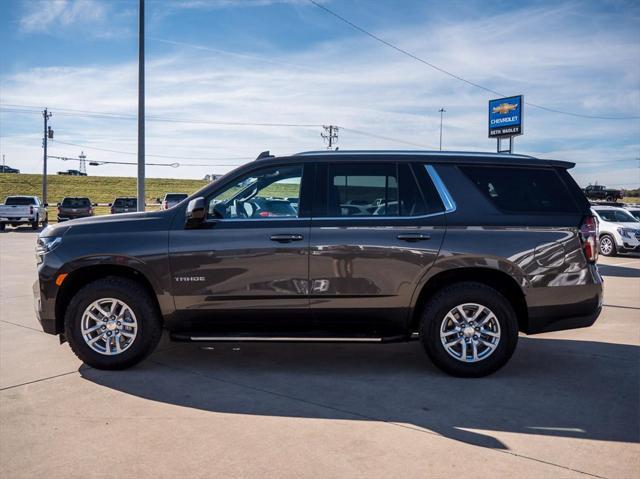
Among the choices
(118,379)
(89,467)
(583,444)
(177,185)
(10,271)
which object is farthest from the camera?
(177,185)

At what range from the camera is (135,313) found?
529cm

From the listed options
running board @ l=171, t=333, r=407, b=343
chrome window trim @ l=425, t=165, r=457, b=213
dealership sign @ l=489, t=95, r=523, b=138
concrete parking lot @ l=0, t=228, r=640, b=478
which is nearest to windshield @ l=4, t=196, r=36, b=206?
dealership sign @ l=489, t=95, r=523, b=138

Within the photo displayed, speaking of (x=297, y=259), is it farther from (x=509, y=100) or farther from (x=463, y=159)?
(x=509, y=100)

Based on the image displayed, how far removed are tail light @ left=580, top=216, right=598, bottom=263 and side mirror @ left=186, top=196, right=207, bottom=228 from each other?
3.25 metres

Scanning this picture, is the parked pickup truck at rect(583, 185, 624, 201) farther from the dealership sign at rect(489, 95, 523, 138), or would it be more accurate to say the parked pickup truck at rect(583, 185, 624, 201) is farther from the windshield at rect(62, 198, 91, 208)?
the windshield at rect(62, 198, 91, 208)

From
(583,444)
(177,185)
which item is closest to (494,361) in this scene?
(583,444)

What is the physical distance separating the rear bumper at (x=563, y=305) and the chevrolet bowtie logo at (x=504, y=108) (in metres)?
24.0

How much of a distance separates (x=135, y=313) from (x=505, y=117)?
25774mm

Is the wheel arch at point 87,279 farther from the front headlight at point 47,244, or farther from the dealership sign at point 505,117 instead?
the dealership sign at point 505,117

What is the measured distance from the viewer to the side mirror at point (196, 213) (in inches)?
203

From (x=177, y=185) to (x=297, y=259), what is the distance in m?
106

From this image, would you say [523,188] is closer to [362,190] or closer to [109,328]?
[362,190]

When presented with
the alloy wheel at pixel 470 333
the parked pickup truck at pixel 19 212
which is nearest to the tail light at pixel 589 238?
the alloy wheel at pixel 470 333

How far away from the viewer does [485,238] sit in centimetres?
520
